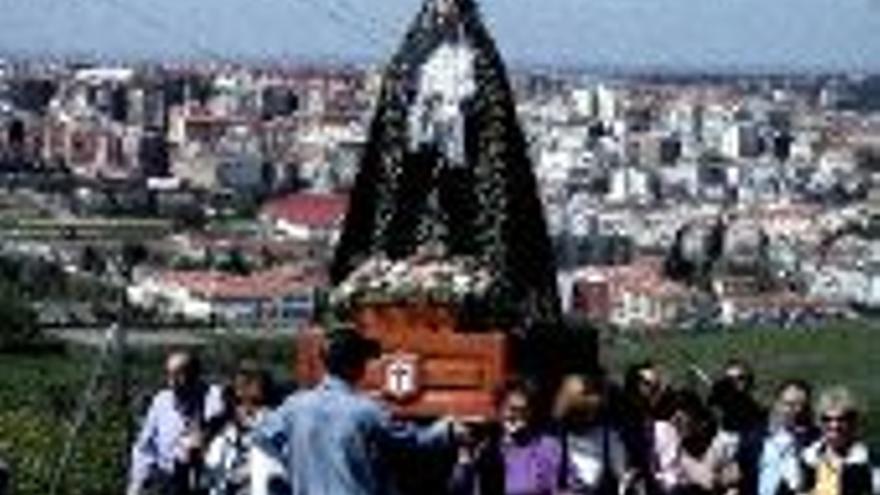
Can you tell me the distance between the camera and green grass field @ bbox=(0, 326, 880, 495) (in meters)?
13.5

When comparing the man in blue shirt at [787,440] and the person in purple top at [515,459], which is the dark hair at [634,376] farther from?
the person in purple top at [515,459]

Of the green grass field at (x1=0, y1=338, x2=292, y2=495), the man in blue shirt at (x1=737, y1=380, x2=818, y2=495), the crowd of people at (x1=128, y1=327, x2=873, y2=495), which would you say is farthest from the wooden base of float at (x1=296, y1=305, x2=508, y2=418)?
the man in blue shirt at (x1=737, y1=380, x2=818, y2=495)

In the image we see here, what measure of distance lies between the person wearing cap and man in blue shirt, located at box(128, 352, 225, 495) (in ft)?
7.43

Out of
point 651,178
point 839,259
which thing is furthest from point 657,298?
point 651,178

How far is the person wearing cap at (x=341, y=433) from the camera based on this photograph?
6422 mm

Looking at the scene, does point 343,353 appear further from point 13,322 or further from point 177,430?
point 13,322

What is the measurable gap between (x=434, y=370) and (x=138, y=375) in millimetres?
12757

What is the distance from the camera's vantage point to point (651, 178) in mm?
171125

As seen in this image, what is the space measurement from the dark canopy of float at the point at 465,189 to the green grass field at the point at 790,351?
66.8ft

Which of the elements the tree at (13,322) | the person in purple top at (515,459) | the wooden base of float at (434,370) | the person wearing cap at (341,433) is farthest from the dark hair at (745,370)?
the tree at (13,322)

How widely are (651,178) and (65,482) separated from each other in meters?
159

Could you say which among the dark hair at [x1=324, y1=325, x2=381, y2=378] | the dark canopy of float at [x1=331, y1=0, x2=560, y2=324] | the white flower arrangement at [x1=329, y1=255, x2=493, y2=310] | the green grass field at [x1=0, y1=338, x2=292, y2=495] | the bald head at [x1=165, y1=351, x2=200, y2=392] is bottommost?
the green grass field at [x1=0, y1=338, x2=292, y2=495]

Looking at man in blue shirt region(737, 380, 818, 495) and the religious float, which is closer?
man in blue shirt region(737, 380, 818, 495)

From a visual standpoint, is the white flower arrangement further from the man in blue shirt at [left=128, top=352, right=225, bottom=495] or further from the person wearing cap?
the person wearing cap
